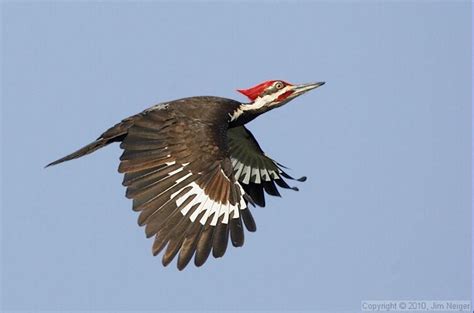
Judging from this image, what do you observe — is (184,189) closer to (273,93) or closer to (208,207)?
(208,207)

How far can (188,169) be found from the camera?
35.4ft

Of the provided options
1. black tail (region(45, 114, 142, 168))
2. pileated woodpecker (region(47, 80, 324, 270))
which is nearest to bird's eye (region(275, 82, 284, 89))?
pileated woodpecker (region(47, 80, 324, 270))

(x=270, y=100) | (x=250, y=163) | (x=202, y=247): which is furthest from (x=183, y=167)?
(x=250, y=163)

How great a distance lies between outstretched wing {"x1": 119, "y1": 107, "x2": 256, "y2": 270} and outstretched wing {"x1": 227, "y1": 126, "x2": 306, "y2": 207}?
2.27m


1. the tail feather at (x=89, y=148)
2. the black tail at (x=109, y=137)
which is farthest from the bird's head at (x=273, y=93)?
the tail feather at (x=89, y=148)

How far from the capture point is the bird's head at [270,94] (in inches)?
499

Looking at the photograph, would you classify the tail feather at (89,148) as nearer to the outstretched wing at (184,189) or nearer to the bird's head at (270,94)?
the outstretched wing at (184,189)

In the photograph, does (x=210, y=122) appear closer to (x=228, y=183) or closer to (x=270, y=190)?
(x=228, y=183)

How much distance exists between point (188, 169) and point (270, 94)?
2.34m

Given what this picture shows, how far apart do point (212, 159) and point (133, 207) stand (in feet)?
3.68

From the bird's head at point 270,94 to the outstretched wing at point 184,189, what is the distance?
136 centimetres

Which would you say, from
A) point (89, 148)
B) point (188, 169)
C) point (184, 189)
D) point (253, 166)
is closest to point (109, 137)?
point (89, 148)

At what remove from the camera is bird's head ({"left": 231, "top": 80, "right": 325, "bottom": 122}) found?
1267 cm

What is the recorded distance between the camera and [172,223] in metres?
10.2
